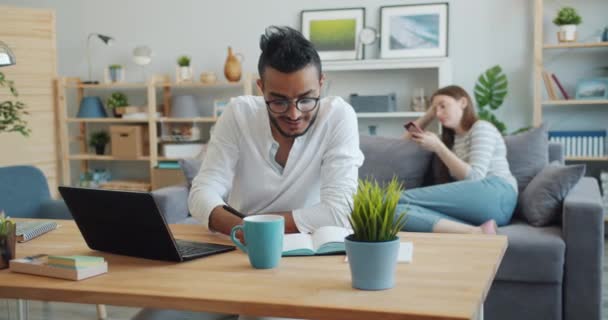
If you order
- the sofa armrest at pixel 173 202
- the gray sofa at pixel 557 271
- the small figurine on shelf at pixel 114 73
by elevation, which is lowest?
the gray sofa at pixel 557 271

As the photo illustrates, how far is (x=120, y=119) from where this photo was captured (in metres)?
5.28

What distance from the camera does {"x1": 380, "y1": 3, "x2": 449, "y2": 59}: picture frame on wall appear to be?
15.6 feet

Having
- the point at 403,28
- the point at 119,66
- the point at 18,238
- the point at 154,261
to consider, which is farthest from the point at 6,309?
the point at 403,28

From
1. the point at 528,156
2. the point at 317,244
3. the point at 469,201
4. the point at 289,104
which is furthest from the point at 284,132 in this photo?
the point at 528,156

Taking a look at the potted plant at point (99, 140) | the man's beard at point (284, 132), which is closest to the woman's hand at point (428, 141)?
the man's beard at point (284, 132)

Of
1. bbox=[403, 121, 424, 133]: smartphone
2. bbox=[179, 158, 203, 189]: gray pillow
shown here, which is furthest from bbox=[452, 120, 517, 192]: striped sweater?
bbox=[179, 158, 203, 189]: gray pillow

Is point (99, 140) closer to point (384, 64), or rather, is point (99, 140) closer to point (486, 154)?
point (384, 64)

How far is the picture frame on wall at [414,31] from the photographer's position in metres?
4.75

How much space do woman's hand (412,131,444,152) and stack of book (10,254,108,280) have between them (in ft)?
7.05

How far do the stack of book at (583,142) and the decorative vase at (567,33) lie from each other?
2.08ft

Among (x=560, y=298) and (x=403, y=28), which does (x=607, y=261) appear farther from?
(x=403, y=28)

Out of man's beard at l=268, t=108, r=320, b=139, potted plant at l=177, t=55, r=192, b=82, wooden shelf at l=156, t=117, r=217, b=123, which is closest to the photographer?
man's beard at l=268, t=108, r=320, b=139

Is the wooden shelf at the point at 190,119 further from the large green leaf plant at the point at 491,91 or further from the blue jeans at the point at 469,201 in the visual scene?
the blue jeans at the point at 469,201

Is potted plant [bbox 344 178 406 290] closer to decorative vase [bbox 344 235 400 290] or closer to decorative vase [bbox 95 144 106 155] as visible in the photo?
decorative vase [bbox 344 235 400 290]
